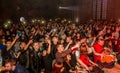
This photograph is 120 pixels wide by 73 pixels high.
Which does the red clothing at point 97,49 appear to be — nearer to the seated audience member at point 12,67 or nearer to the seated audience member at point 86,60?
the seated audience member at point 86,60

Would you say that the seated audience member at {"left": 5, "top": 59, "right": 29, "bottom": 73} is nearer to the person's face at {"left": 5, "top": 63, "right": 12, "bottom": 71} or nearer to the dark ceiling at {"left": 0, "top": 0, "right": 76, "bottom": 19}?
the person's face at {"left": 5, "top": 63, "right": 12, "bottom": 71}

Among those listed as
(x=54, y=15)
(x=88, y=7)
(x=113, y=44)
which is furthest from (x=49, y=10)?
(x=113, y=44)

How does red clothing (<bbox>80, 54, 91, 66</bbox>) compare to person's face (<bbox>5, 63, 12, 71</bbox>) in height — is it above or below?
below

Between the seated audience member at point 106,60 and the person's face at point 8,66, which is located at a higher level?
the person's face at point 8,66

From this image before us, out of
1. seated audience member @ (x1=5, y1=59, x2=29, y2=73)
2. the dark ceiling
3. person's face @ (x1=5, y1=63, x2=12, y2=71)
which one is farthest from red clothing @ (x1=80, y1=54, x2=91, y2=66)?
the dark ceiling

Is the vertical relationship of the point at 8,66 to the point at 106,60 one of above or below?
above

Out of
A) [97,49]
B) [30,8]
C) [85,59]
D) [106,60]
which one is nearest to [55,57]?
[85,59]

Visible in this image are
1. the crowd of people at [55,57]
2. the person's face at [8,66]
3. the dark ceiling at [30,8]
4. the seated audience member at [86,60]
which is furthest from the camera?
the dark ceiling at [30,8]

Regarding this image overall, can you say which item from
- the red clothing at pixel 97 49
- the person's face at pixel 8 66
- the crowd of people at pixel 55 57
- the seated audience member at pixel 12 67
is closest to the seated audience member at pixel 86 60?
the crowd of people at pixel 55 57

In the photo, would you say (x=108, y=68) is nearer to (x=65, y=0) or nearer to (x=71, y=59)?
(x=71, y=59)

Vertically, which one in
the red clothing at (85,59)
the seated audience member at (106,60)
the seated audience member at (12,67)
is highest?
the seated audience member at (12,67)

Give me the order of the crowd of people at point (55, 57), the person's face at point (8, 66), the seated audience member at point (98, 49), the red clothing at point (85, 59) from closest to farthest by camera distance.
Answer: the person's face at point (8, 66) < the crowd of people at point (55, 57) < the red clothing at point (85, 59) < the seated audience member at point (98, 49)

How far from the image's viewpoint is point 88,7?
29.2 m

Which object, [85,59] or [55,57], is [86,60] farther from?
[55,57]
